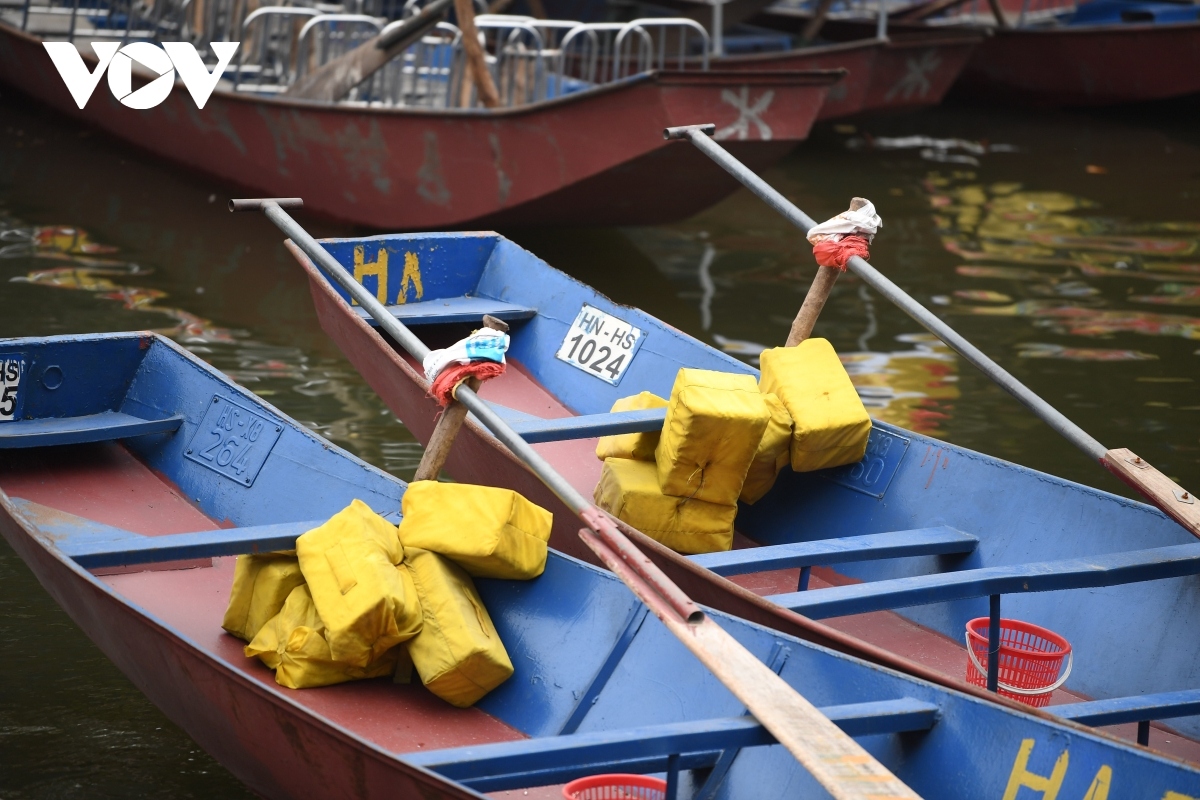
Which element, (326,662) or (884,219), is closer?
(326,662)

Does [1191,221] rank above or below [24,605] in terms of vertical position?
above

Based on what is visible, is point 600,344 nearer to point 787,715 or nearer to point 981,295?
point 787,715

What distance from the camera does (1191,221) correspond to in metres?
11.9

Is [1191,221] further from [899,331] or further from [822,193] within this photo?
[899,331]

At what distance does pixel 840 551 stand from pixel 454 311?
110 inches

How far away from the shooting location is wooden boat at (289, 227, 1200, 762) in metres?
4.25

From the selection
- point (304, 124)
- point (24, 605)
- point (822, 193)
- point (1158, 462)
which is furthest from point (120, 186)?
point (1158, 462)

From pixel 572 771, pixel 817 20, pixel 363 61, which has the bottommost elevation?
pixel 572 771

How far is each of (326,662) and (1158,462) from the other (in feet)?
15.3

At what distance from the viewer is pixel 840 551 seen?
15.4 feet

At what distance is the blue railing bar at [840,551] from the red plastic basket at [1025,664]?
15.1 inches

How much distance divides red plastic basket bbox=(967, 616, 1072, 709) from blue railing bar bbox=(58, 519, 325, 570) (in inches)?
82.1

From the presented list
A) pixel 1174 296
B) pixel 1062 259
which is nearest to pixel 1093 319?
pixel 1174 296

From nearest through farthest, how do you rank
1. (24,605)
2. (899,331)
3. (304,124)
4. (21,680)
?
(21,680) < (24,605) < (899,331) < (304,124)
